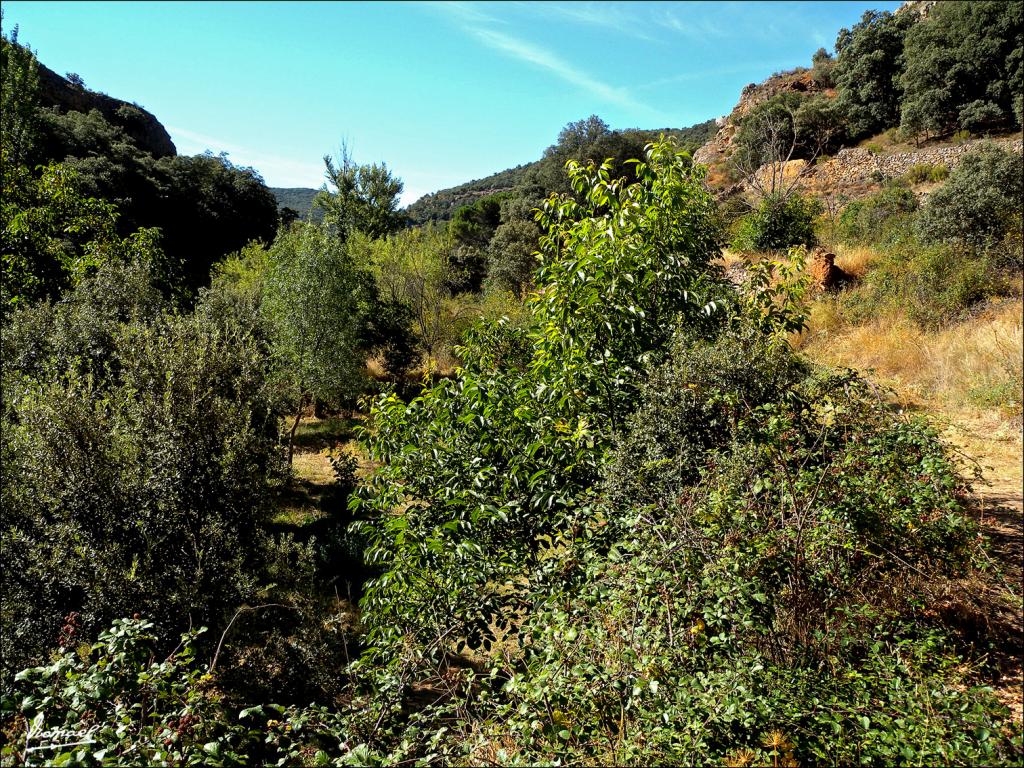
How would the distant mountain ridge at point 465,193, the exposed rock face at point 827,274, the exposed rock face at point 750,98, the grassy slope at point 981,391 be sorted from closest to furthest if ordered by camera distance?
the grassy slope at point 981,391 → the exposed rock face at point 827,274 → the exposed rock face at point 750,98 → the distant mountain ridge at point 465,193

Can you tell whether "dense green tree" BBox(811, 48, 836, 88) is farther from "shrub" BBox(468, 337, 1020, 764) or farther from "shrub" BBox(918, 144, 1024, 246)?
"shrub" BBox(468, 337, 1020, 764)

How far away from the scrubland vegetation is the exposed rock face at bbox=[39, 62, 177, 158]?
3773 centimetres

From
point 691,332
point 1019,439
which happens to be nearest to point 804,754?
point 691,332

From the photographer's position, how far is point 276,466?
5.96 meters

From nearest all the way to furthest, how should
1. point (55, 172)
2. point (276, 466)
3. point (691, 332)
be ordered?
point (691, 332) < point (276, 466) < point (55, 172)

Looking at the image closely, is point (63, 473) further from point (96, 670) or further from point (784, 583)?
point (784, 583)

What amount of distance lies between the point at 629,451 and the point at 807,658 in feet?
4.58

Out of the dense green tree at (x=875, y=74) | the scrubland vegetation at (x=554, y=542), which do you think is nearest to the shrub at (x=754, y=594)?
the scrubland vegetation at (x=554, y=542)

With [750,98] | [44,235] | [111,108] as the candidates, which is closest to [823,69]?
[750,98]

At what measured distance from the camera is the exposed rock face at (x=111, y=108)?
35156 millimetres

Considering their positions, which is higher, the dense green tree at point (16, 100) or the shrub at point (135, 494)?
the dense green tree at point (16, 100)

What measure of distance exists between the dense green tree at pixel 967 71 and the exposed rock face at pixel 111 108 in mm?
45483

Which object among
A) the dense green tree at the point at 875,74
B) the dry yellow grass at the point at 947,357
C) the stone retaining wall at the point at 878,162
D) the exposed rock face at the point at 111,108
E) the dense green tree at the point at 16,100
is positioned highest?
the dense green tree at the point at 875,74

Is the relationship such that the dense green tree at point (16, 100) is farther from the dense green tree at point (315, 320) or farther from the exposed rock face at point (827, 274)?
the exposed rock face at point (827, 274)
